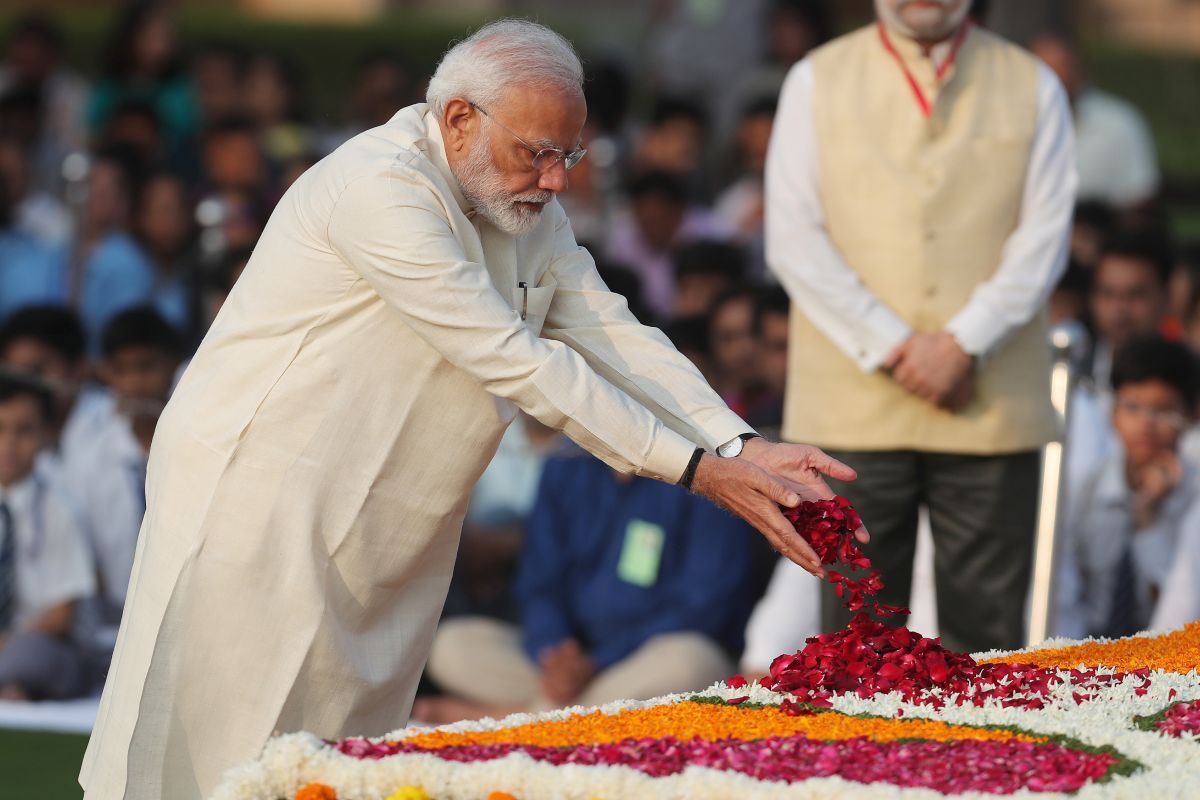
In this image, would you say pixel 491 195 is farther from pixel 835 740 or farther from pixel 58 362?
pixel 58 362

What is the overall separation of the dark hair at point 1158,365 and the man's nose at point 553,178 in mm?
3368

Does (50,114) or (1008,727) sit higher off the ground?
(50,114)

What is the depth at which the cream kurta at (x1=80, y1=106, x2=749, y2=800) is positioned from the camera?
3402 millimetres

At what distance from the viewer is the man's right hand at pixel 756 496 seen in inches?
126

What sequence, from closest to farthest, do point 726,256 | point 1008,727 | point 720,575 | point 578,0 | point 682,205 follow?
point 1008,727 → point 720,575 → point 726,256 → point 682,205 → point 578,0

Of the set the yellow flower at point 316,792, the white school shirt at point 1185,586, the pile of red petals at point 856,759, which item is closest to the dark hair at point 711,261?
the white school shirt at point 1185,586

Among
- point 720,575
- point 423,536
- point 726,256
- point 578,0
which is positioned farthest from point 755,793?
point 578,0

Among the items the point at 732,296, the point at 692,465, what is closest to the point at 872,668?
the point at 692,465

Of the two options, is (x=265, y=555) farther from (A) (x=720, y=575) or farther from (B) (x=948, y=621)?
(A) (x=720, y=575)

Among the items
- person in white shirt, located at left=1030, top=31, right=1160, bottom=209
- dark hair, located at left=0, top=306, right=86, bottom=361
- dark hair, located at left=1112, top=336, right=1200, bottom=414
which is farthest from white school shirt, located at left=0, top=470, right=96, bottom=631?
person in white shirt, located at left=1030, top=31, right=1160, bottom=209

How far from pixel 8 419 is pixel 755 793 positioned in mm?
4315

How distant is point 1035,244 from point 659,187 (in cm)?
360

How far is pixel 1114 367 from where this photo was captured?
633 cm

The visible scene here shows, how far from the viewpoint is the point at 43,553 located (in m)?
6.35
